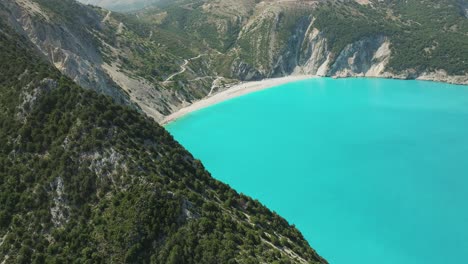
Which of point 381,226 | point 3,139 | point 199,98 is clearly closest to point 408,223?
point 381,226

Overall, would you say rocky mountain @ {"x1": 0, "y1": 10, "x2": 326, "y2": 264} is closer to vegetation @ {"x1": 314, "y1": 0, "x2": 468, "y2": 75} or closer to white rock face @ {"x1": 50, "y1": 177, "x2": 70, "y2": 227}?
white rock face @ {"x1": 50, "y1": 177, "x2": 70, "y2": 227}

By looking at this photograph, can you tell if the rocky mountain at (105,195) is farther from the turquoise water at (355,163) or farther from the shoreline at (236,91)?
the shoreline at (236,91)

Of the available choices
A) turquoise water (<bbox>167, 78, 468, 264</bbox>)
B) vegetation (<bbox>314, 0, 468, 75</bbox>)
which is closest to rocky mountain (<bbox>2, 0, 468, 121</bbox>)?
vegetation (<bbox>314, 0, 468, 75</bbox>)

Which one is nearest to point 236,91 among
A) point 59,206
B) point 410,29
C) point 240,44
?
point 240,44

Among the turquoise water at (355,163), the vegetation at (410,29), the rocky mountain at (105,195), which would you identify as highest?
the rocky mountain at (105,195)

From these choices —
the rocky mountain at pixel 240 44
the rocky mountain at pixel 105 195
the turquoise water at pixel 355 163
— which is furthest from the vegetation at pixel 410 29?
the rocky mountain at pixel 105 195

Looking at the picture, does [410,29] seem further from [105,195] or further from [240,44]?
[105,195]

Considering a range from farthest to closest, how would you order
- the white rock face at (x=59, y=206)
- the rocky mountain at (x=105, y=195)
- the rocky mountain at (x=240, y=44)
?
the rocky mountain at (x=240, y=44) → the white rock face at (x=59, y=206) → the rocky mountain at (x=105, y=195)
